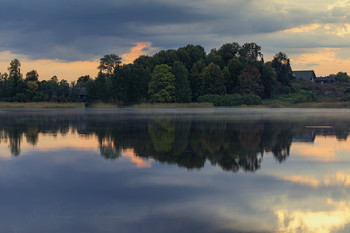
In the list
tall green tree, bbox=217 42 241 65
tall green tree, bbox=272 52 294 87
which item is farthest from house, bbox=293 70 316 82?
tall green tree, bbox=217 42 241 65

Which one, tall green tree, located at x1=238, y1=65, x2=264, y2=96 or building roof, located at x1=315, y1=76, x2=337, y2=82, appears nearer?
tall green tree, located at x1=238, y1=65, x2=264, y2=96

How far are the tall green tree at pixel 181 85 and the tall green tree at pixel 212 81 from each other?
5.33m

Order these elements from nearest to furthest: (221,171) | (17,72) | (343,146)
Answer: (221,171)
(343,146)
(17,72)

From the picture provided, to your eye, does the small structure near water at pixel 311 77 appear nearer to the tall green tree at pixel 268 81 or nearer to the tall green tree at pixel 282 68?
the tall green tree at pixel 282 68

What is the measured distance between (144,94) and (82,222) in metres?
107

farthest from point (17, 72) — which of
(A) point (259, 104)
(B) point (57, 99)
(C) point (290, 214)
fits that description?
(C) point (290, 214)

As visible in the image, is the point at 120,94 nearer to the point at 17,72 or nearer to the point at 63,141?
the point at 17,72

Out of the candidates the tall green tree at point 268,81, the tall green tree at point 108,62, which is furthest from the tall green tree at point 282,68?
the tall green tree at point 108,62

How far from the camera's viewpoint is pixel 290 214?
952 cm

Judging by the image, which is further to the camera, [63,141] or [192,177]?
[63,141]

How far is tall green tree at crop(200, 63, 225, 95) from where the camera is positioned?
11506 centimetres

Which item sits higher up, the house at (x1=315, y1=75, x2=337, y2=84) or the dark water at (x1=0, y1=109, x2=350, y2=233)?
the house at (x1=315, y1=75, x2=337, y2=84)

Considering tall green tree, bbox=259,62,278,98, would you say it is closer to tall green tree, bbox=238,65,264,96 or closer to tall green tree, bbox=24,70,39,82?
tall green tree, bbox=238,65,264,96

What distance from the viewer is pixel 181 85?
111 metres
